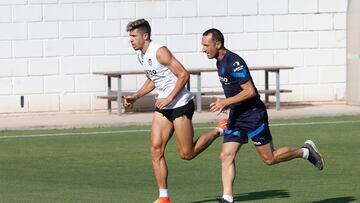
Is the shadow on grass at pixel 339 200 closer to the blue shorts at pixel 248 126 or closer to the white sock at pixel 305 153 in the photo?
the white sock at pixel 305 153

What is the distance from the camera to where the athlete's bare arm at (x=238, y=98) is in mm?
12047

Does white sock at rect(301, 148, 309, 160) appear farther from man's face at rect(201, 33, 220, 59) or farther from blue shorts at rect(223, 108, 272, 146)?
man's face at rect(201, 33, 220, 59)

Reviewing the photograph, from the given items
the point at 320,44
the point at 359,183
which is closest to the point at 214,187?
the point at 359,183

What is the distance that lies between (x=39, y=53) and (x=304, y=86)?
19.0ft

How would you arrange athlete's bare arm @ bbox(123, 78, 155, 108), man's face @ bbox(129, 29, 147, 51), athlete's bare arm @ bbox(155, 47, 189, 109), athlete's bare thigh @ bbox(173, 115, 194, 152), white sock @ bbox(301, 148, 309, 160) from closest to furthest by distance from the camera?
athlete's bare arm @ bbox(155, 47, 189, 109) < man's face @ bbox(129, 29, 147, 51) < athlete's bare thigh @ bbox(173, 115, 194, 152) < white sock @ bbox(301, 148, 309, 160) < athlete's bare arm @ bbox(123, 78, 155, 108)

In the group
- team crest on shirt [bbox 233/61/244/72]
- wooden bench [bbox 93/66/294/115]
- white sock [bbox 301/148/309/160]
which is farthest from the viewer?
wooden bench [bbox 93/66/294/115]

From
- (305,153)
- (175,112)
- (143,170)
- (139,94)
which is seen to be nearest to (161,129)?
(175,112)

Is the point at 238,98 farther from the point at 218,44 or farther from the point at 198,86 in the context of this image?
the point at 198,86

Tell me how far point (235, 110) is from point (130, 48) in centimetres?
1233

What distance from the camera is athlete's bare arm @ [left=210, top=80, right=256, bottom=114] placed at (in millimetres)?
12047

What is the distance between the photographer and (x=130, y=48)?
2484cm

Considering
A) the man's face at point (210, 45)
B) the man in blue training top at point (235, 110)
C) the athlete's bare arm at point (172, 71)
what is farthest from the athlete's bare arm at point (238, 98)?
the athlete's bare arm at point (172, 71)

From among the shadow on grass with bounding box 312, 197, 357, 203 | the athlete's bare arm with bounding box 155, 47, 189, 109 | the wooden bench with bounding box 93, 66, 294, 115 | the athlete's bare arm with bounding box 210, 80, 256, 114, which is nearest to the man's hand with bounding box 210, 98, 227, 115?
the athlete's bare arm with bounding box 210, 80, 256, 114

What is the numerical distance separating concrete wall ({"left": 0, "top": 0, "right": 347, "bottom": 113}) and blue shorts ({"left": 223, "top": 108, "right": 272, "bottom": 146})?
12.2 meters
